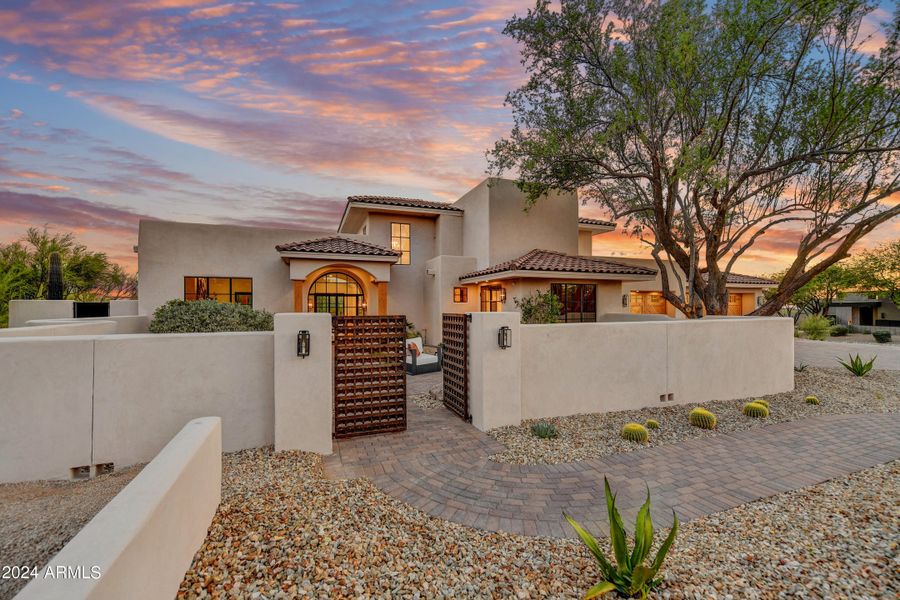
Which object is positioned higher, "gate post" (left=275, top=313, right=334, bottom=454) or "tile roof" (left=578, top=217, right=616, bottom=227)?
"tile roof" (left=578, top=217, right=616, bottom=227)

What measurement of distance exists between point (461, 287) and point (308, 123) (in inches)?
338

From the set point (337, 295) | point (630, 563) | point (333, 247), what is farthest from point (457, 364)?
point (337, 295)

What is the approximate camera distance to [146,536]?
215cm

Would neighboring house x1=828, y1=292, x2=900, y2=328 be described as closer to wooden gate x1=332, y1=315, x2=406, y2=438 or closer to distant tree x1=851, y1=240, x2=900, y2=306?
distant tree x1=851, y1=240, x2=900, y2=306

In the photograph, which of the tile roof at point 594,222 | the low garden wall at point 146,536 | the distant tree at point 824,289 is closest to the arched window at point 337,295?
the tile roof at point 594,222

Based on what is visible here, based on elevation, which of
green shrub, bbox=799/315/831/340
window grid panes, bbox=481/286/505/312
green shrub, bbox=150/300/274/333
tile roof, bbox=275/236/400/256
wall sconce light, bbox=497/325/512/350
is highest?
tile roof, bbox=275/236/400/256

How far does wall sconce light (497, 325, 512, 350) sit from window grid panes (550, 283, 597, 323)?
7.44 metres

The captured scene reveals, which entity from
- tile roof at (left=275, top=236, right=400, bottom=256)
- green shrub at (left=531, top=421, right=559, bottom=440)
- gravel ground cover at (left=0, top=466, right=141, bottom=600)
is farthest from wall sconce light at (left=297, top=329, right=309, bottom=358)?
tile roof at (left=275, top=236, right=400, bottom=256)

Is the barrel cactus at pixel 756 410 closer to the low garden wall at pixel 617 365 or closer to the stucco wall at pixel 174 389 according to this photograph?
the low garden wall at pixel 617 365

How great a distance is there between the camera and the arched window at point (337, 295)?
15.8 m

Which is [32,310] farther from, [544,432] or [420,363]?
[544,432]

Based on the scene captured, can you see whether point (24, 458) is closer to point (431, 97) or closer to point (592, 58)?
point (431, 97)

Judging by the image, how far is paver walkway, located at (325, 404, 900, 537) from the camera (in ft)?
13.9

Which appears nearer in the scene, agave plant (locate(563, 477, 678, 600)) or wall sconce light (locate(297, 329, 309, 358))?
agave plant (locate(563, 477, 678, 600))
